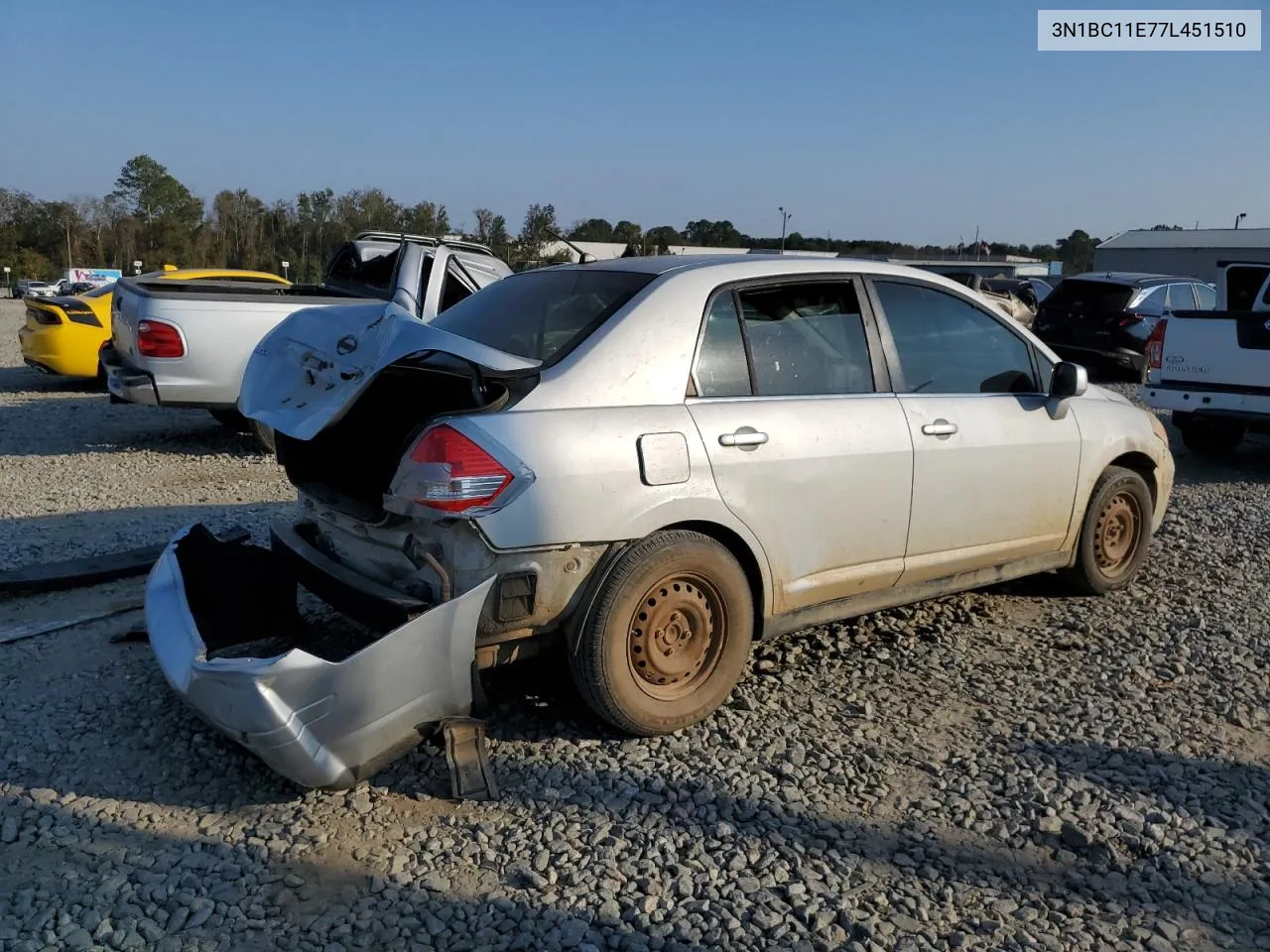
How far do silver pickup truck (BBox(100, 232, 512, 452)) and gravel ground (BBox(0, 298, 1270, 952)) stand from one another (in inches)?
158

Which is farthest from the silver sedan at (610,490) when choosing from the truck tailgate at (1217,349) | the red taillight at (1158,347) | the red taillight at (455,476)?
the red taillight at (1158,347)

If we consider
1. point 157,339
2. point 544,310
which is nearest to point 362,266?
point 157,339

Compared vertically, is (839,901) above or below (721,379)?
below

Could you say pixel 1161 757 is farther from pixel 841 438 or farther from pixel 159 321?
pixel 159 321

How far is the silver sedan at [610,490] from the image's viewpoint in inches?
126

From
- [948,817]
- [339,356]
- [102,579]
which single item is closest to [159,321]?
[102,579]

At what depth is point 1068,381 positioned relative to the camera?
189 inches

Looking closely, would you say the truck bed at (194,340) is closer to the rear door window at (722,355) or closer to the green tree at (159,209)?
the rear door window at (722,355)

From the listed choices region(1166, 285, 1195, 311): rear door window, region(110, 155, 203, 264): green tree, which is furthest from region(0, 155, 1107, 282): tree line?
region(1166, 285, 1195, 311): rear door window

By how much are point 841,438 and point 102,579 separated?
13.0 ft

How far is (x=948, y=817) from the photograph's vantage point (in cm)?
325

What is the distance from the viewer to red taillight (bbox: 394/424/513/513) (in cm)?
318

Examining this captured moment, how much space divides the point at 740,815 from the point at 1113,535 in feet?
10.6

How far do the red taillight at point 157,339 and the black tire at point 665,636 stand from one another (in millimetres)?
6532
